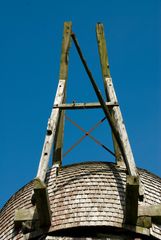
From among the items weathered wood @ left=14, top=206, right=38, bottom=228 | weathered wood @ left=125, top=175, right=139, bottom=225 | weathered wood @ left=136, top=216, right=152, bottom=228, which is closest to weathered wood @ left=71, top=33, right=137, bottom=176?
weathered wood @ left=125, top=175, right=139, bottom=225

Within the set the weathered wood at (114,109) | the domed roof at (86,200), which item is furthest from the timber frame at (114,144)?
the domed roof at (86,200)

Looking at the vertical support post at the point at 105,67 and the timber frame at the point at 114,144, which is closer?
the timber frame at the point at 114,144

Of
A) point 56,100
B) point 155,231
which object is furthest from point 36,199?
point 56,100

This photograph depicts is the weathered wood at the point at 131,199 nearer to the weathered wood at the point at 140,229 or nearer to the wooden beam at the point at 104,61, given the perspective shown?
the weathered wood at the point at 140,229

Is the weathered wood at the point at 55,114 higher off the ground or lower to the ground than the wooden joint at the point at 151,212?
higher

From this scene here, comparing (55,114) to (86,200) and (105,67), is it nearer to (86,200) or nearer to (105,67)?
(86,200)

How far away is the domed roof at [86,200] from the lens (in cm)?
898

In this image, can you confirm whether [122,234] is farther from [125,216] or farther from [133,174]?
[133,174]

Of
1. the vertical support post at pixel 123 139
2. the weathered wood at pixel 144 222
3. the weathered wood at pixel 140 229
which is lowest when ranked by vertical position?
the weathered wood at pixel 140 229

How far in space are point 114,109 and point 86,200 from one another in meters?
2.01

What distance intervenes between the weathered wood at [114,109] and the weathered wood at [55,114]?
719 mm

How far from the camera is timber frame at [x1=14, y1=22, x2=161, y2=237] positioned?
870 centimetres

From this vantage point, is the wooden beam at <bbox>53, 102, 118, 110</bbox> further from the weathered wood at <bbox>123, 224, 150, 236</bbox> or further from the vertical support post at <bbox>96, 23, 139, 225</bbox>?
the weathered wood at <bbox>123, 224, 150, 236</bbox>

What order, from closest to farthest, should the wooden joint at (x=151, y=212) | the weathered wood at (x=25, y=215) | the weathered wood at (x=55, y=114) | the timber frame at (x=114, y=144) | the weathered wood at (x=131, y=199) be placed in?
the weathered wood at (x=131, y=199), the timber frame at (x=114, y=144), the wooden joint at (x=151, y=212), the weathered wood at (x=25, y=215), the weathered wood at (x=55, y=114)
